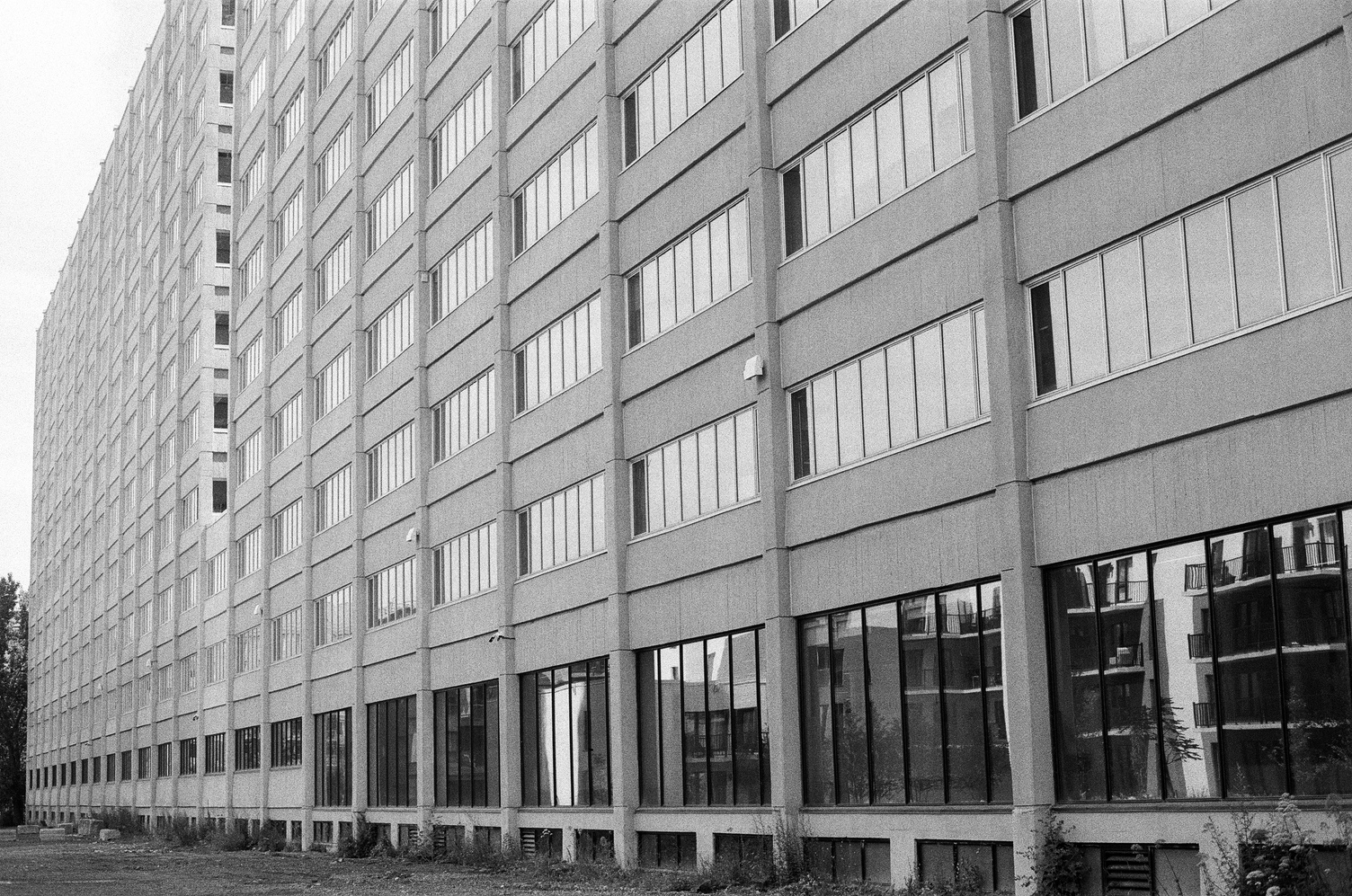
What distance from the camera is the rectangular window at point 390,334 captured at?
48750mm

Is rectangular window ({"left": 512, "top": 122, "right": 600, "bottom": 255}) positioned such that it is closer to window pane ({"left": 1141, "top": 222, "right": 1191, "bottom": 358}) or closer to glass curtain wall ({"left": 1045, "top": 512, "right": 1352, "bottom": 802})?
window pane ({"left": 1141, "top": 222, "right": 1191, "bottom": 358})

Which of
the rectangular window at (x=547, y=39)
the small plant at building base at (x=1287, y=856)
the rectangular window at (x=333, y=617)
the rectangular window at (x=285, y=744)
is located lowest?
the small plant at building base at (x=1287, y=856)

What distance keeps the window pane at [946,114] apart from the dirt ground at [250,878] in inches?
546

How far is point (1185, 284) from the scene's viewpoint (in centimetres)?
1997

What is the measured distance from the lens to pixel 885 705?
998 inches

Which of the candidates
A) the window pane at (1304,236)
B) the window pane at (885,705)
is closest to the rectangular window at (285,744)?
the window pane at (885,705)

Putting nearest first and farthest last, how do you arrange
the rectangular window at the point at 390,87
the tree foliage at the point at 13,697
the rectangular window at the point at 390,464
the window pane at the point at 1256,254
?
1. the window pane at the point at 1256,254
2. the rectangular window at the point at 390,464
3. the rectangular window at the point at 390,87
4. the tree foliage at the point at 13,697

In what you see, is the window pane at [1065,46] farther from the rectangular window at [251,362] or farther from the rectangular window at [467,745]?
the rectangular window at [251,362]

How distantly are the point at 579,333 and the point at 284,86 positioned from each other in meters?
32.8

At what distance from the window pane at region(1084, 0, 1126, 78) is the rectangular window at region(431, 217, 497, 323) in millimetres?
22267

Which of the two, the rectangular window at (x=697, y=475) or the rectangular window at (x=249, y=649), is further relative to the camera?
the rectangular window at (x=249, y=649)

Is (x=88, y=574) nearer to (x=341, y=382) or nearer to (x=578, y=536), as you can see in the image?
(x=341, y=382)

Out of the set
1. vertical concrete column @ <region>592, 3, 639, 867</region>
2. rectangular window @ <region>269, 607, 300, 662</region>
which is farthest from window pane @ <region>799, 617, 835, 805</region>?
rectangular window @ <region>269, 607, 300, 662</region>

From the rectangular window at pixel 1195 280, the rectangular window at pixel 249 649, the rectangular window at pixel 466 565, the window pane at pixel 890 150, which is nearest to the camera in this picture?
the rectangular window at pixel 1195 280
